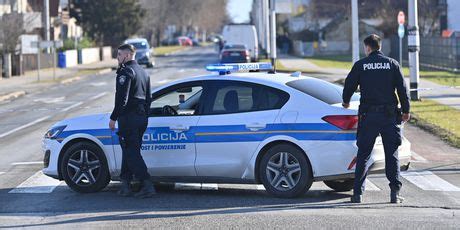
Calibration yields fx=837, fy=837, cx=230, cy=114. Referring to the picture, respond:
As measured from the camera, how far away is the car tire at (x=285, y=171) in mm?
9484

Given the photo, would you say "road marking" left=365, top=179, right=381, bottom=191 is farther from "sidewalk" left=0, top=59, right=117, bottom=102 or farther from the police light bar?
"sidewalk" left=0, top=59, right=117, bottom=102

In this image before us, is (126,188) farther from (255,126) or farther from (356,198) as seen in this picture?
(356,198)

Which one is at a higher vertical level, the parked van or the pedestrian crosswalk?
the parked van

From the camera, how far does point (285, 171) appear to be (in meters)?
9.54

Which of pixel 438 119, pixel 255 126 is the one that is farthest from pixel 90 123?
pixel 438 119

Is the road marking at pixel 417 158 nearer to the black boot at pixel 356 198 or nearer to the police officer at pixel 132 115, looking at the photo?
the black boot at pixel 356 198

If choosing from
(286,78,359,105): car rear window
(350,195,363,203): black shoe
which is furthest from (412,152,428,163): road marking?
(350,195,363,203): black shoe

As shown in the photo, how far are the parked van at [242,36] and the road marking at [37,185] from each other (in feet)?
148

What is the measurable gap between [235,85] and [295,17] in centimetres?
7841

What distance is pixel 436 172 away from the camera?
11945 mm

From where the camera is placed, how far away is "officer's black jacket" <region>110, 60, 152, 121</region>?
963 cm

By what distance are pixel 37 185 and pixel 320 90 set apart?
156 inches

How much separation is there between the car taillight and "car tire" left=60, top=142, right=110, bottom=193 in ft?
9.39

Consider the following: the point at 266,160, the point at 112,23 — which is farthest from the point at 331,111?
the point at 112,23
